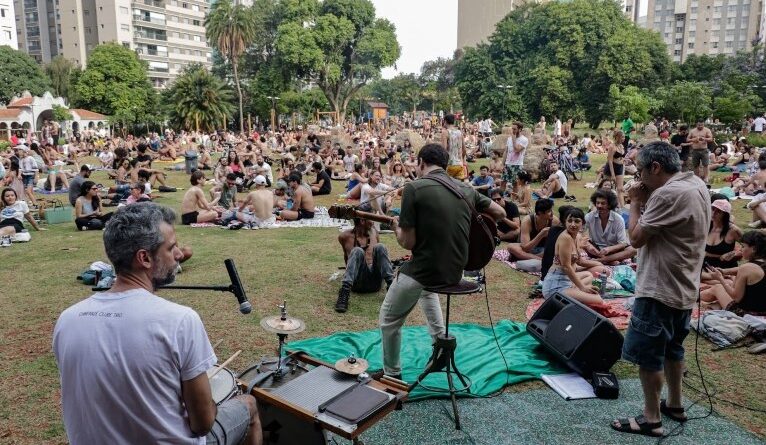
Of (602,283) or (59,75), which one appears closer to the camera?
(602,283)

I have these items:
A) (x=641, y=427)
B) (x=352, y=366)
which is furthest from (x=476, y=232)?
(x=641, y=427)

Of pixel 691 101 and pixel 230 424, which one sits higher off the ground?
pixel 691 101

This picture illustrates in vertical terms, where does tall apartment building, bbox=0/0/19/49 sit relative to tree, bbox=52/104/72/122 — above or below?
above

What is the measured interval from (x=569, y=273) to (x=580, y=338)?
1.52m

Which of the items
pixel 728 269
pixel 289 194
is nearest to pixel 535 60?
pixel 289 194

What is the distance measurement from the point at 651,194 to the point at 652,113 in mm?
42097

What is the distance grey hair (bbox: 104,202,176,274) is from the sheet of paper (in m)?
3.64

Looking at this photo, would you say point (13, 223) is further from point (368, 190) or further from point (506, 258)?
point (506, 258)

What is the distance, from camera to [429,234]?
4109 millimetres

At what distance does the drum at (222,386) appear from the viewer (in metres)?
3.01

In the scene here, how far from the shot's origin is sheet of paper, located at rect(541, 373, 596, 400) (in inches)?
186

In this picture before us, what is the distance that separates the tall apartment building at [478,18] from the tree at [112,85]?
46821 millimetres

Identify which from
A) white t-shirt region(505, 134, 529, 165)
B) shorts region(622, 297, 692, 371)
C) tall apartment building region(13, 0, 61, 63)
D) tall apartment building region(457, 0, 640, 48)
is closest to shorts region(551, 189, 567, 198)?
white t-shirt region(505, 134, 529, 165)

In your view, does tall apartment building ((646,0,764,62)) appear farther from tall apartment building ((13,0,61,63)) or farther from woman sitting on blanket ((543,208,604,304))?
woman sitting on blanket ((543,208,604,304))
